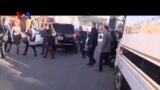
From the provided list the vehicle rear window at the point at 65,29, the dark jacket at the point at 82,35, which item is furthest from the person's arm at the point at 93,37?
the vehicle rear window at the point at 65,29

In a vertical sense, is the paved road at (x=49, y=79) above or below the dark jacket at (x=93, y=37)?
below

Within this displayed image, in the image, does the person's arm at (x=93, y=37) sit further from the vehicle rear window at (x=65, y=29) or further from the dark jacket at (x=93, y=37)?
the vehicle rear window at (x=65, y=29)

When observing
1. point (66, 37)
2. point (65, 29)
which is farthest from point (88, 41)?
point (65, 29)

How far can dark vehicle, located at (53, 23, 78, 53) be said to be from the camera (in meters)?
17.5

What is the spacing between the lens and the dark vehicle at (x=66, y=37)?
57.5 feet

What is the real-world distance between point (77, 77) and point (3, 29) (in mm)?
3608

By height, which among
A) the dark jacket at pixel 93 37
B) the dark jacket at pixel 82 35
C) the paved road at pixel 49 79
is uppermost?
the dark jacket at pixel 93 37

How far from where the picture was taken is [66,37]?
18.0 m

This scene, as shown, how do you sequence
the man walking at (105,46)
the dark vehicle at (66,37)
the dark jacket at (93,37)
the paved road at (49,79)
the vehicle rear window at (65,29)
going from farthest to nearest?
the vehicle rear window at (65,29) < the dark vehicle at (66,37) < the dark jacket at (93,37) < the man walking at (105,46) < the paved road at (49,79)

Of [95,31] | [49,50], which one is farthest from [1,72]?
[49,50]

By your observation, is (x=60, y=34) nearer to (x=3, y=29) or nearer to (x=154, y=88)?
(x=3, y=29)

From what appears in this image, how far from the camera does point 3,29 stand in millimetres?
11039
